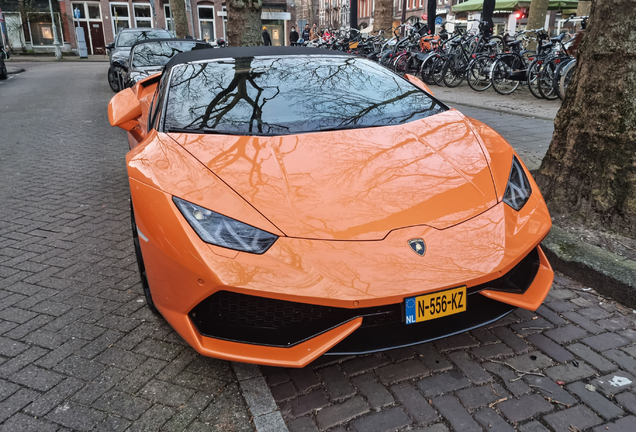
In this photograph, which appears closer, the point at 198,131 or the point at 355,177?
the point at 355,177

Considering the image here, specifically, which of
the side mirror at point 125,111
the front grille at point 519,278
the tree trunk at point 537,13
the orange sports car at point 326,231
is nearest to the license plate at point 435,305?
the orange sports car at point 326,231

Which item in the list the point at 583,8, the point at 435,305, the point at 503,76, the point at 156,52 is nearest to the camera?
the point at 435,305

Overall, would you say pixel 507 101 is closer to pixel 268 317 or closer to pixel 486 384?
pixel 486 384

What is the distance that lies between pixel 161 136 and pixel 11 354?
1353mm

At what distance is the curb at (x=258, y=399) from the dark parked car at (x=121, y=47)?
1011cm

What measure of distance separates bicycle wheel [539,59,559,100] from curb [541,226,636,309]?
7353mm

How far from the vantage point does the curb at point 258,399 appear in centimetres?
200

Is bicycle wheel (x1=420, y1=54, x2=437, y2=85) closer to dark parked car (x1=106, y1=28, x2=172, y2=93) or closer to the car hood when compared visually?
dark parked car (x1=106, y1=28, x2=172, y2=93)

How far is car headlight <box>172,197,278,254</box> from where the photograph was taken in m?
2.05

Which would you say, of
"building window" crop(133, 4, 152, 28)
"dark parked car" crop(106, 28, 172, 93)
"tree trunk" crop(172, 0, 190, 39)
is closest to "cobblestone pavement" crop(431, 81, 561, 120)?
"dark parked car" crop(106, 28, 172, 93)

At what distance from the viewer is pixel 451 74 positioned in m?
12.3

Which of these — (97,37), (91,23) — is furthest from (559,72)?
(91,23)

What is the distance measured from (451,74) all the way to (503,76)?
1911 mm

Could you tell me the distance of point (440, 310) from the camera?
6.66 feet
